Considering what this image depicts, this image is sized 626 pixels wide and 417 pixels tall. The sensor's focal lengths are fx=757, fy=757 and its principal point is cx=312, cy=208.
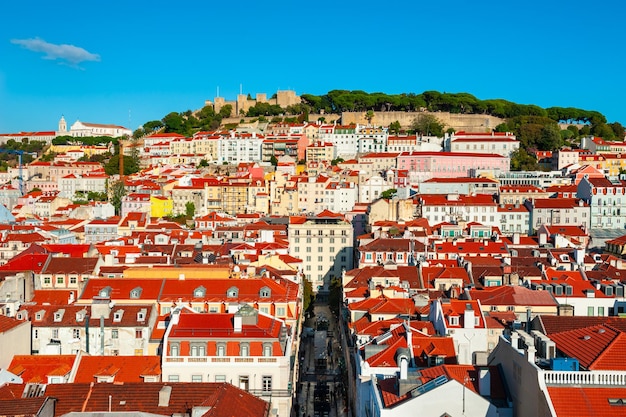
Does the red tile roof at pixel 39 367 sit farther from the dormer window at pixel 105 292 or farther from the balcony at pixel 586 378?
the balcony at pixel 586 378

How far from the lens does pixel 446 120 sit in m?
124

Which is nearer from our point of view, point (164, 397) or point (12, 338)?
point (164, 397)

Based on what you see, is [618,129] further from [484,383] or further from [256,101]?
[484,383]

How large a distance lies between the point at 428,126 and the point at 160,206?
1933 inches

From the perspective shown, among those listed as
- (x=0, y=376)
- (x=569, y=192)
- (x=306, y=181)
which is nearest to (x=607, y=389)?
(x=0, y=376)

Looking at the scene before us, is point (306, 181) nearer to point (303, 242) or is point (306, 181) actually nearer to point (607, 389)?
point (303, 242)

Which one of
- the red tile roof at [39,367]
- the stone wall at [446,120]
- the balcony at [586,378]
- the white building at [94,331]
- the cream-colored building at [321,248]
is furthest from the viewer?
the stone wall at [446,120]

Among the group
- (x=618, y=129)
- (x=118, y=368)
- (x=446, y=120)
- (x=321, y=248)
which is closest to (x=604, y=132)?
(x=618, y=129)

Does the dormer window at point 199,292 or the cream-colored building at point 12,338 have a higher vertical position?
the dormer window at point 199,292

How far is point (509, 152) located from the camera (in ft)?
330

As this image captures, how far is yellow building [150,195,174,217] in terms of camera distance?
8456 centimetres

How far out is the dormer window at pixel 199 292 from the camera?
111 feet

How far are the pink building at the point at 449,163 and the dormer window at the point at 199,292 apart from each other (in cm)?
6037

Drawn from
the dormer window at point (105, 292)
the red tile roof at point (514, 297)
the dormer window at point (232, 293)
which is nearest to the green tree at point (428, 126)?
the red tile roof at point (514, 297)
